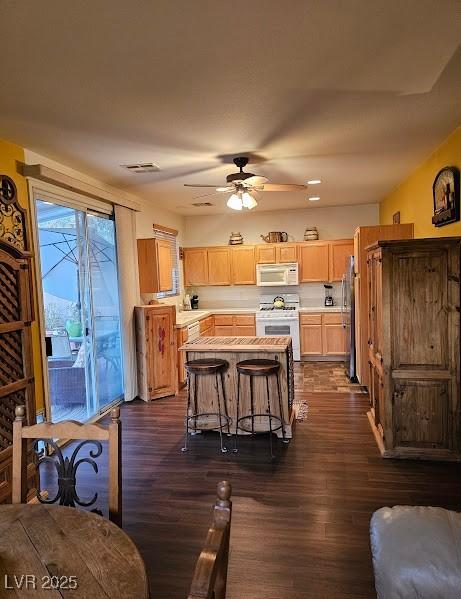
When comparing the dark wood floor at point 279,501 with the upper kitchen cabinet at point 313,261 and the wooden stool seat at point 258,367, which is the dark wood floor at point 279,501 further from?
the upper kitchen cabinet at point 313,261

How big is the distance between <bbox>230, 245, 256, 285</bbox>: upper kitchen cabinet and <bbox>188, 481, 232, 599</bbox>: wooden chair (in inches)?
253

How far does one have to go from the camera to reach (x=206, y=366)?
11.9 feet

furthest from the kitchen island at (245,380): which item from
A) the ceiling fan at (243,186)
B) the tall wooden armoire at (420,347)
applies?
the ceiling fan at (243,186)

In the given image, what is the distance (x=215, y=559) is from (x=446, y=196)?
3611 millimetres

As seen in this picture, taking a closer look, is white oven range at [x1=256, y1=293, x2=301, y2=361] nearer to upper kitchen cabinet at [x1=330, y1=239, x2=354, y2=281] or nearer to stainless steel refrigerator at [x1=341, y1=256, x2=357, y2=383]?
upper kitchen cabinet at [x1=330, y1=239, x2=354, y2=281]

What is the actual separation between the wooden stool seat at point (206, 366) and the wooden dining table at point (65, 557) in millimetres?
2247

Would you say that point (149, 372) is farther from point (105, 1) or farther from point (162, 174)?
point (105, 1)

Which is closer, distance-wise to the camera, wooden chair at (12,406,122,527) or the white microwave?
wooden chair at (12,406,122,527)

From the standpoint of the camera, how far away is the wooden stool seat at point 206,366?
362cm

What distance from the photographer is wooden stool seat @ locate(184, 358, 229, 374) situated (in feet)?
11.9

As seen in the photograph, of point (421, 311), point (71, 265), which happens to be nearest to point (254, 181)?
point (421, 311)

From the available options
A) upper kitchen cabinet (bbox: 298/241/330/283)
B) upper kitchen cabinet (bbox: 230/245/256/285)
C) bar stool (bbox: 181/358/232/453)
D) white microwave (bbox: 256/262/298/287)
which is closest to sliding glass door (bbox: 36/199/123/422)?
bar stool (bbox: 181/358/232/453)

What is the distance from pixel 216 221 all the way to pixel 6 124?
4.98 meters

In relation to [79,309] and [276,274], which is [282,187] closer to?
[79,309]
